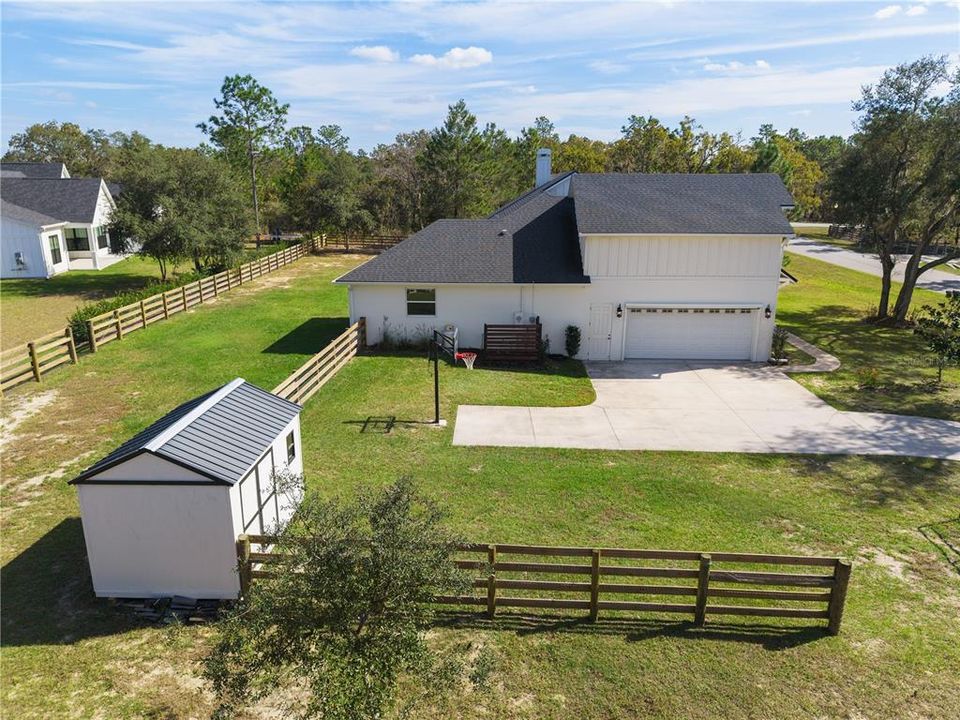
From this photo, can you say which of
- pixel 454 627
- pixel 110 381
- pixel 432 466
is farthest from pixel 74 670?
pixel 110 381

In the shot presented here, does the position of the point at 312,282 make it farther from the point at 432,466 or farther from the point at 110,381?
the point at 432,466

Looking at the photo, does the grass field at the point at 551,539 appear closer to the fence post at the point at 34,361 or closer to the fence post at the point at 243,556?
the fence post at the point at 34,361

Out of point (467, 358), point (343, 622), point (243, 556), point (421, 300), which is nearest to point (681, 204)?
point (467, 358)

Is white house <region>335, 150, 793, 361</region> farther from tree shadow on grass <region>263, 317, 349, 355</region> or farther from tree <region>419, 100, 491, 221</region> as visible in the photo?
tree <region>419, 100, 491, 221</region>

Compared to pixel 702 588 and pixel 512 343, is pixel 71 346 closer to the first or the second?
pixel 512 343

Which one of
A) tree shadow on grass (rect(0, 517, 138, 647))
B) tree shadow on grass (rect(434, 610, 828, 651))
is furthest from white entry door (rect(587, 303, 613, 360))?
tree shadow on grass (rect(0, 517, 138, 647))
